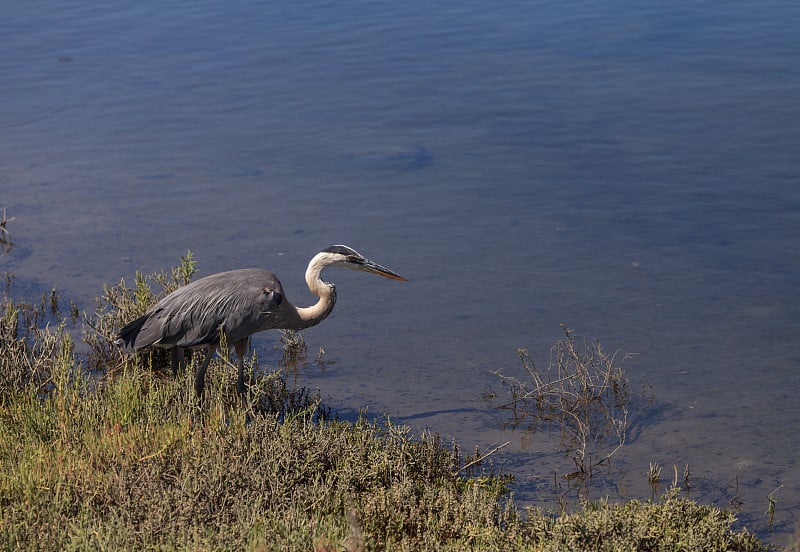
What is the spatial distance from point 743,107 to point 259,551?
11.3 meters

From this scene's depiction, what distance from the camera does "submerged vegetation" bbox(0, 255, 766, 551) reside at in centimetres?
495

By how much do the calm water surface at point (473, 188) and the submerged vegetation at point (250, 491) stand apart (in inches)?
42.3

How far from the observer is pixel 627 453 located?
23.6ft

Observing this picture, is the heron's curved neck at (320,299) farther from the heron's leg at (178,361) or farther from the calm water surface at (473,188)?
the heron's leg at (178,361)

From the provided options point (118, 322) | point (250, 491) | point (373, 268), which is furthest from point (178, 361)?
point (250, 491)

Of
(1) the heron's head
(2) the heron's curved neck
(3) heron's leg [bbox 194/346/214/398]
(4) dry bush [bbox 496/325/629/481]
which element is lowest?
(4) dry bush [bbox 496/325/629/481]

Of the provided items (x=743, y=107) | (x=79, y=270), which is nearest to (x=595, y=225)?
(x=743, y=107)

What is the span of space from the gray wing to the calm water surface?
3.35 ft

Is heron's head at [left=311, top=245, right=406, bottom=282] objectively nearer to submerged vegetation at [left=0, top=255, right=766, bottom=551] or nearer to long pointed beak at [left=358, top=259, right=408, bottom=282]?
long pointed beak at [left=358, top=259, right=408, bottom=282]

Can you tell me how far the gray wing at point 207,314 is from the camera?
726 cm

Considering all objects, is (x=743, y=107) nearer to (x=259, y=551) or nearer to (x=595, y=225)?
(x=595, y=225)

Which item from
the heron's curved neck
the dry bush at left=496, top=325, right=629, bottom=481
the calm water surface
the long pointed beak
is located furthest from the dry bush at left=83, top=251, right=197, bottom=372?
the dry bush at left=496, top=325, right=629, bottom=481

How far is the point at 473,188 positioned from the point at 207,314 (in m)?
5.41

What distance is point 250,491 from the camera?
5.48m
